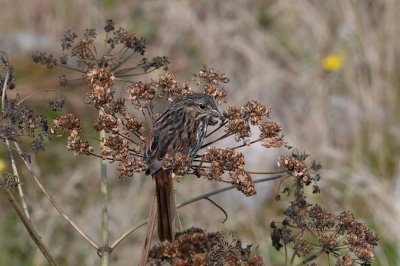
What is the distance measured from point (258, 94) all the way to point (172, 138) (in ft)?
17.4

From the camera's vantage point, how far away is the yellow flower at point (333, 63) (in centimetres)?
899

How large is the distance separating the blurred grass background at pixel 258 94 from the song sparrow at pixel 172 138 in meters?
2.99

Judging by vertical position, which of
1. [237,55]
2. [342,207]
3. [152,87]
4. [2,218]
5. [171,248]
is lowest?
[171,248]

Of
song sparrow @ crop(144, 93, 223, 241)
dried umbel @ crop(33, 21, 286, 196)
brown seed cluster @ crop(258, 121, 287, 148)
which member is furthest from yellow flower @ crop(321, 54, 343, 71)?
brown seed cluster @ crop(258, 121, 287, 148)

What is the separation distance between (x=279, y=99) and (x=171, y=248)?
246 inches

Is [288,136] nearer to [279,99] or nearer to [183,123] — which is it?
[279,99]

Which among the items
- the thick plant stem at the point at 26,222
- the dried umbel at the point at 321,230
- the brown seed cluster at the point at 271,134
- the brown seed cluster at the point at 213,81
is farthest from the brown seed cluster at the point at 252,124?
the thick plant stem at the point at 26,222

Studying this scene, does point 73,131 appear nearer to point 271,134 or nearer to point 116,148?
point 116,148

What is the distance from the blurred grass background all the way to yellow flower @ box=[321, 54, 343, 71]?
2cm

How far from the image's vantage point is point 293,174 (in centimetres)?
326

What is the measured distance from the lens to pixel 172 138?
3.61 metres

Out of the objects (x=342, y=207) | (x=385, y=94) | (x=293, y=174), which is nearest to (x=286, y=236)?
(x=293, y=174)

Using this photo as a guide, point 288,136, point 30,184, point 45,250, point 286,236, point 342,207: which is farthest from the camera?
point 288,136

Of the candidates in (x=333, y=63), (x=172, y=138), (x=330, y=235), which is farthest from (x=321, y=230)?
(x=333, y=63)
